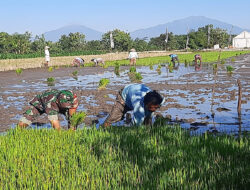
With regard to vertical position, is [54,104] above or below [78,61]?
below

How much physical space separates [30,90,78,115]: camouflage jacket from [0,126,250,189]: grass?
367 millimetres

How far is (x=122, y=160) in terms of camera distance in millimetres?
3957

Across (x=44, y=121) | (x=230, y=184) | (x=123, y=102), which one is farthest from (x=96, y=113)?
(x=230, y=184)

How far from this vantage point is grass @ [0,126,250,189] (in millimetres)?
3234

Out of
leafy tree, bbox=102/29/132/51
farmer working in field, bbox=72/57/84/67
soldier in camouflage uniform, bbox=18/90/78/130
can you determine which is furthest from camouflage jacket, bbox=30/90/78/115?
leafy tree, bbox=102/29/132/51

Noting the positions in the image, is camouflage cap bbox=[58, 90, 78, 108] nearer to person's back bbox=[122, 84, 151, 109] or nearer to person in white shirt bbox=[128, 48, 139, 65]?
person's back bbox=[122, 84, 151, 109]

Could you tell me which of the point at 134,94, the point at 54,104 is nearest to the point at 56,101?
the point at 54,104

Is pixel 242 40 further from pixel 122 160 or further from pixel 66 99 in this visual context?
pixel 122 160

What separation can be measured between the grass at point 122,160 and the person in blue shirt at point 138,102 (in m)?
0.29

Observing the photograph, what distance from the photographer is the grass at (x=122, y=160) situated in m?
3.23

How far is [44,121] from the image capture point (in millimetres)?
7555

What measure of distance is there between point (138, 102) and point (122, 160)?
0.96 metres

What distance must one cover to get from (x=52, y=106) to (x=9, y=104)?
5204 mm

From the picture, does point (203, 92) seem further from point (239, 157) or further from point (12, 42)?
point (12, 42)
